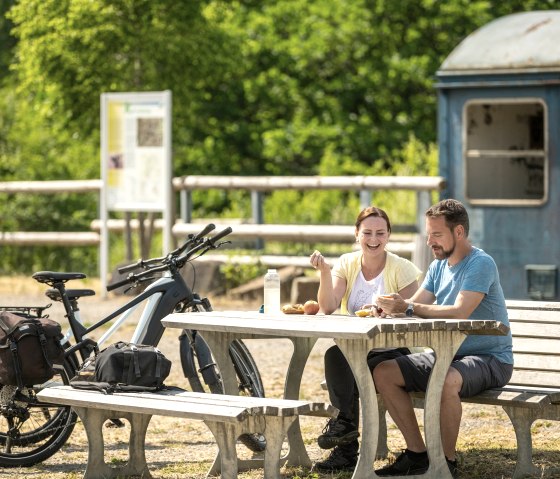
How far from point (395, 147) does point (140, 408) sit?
58.7ft

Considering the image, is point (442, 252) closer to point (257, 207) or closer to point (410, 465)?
point (410, 465)

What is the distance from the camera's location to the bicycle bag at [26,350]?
6621mm

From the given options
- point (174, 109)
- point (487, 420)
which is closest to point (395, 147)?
point (174, 109)

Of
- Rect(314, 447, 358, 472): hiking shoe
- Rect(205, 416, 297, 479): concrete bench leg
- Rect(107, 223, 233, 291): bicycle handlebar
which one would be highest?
Rect(107, 223, 233, 291): bicycle handlebar

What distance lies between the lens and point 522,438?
249 inches

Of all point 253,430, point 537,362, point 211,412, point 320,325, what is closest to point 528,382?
point 537,362

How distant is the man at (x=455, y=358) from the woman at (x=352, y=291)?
22cm

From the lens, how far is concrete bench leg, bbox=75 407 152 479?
6.37 metres

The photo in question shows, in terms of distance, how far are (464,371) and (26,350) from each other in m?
2.01

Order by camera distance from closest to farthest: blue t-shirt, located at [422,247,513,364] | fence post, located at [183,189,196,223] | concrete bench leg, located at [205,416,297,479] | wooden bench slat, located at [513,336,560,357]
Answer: concrete bench leg, located at [205,416,297,479] < blue t-shirt, located at [422,247,513,364] < wooden bench slat, located at [513,336,560,357] < fence post, located at [183,189,196,223]

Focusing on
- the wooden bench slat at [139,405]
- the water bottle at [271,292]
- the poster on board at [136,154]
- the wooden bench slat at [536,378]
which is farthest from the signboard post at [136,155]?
the wooden bench slat at [139,405]

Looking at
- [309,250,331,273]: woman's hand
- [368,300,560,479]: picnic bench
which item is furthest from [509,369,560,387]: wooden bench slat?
[309,250,331,273]: woman's hand

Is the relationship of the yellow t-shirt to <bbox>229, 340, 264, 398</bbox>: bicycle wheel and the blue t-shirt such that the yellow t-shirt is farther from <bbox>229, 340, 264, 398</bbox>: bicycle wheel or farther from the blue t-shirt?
<bbox>229, 340, 264, 398</bbox>: bicycle wheel

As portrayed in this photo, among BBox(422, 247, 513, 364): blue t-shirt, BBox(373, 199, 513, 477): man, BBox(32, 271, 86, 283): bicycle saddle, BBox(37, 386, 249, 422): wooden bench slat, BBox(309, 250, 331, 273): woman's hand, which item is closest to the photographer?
BBox(37, 386, 249, 422): wooden bench slat
